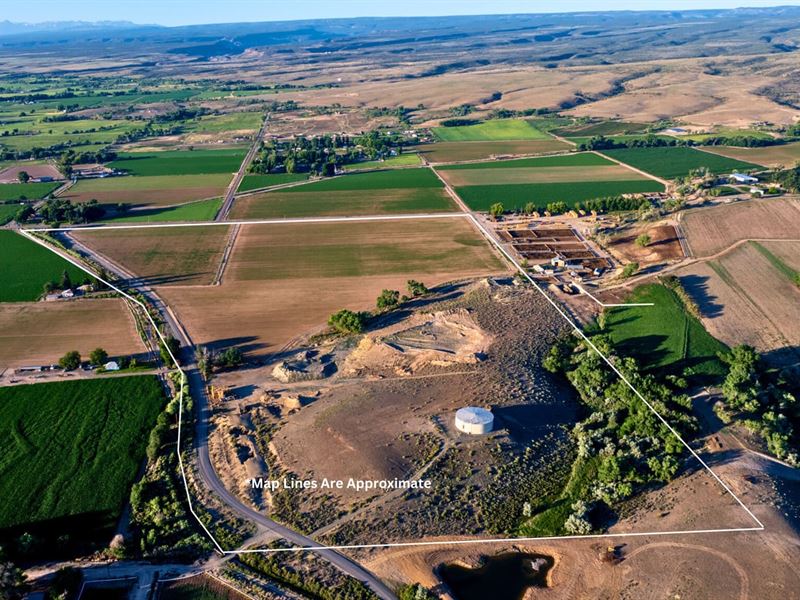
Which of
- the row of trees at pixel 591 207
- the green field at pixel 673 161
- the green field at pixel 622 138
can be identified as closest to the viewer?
the row of trees at pixel 591 207

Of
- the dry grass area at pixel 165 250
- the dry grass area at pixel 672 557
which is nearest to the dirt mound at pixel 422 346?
the dry grass area at pixel 672 557

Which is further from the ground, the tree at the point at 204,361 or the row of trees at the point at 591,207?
the row of trees at the point at 591,207

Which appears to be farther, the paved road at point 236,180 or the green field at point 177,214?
the paved road at point 236,180

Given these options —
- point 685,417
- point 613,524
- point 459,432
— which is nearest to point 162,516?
point 459,432

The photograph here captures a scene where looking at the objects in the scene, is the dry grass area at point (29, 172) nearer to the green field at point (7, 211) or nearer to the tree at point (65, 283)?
the green field at point (7, 211)

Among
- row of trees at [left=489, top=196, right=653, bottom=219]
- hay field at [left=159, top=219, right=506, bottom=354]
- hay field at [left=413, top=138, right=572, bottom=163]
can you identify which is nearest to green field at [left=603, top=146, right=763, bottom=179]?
hay field at [left=413, top=138, right=572, bottom=163]

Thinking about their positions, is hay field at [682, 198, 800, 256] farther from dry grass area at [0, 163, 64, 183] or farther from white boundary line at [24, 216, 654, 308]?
dry grass area at [0, 163, 64, 183]

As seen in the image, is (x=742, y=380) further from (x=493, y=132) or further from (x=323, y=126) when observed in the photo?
(x=323, y=126)
